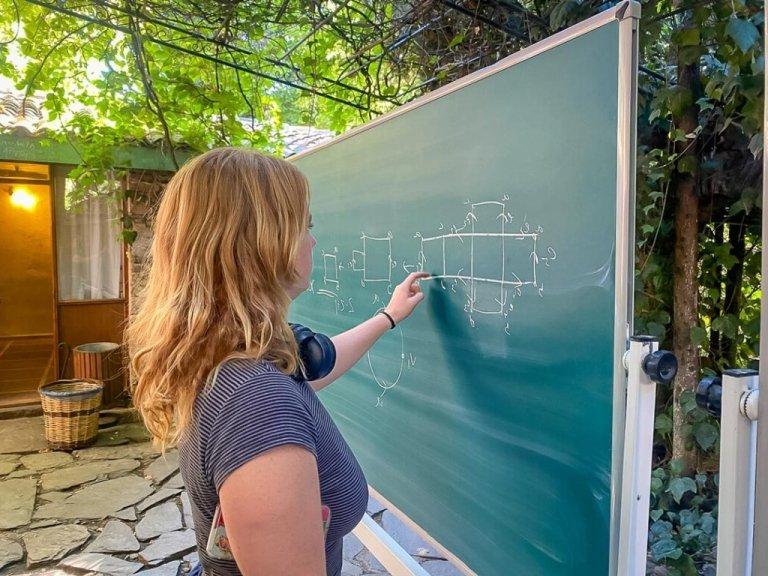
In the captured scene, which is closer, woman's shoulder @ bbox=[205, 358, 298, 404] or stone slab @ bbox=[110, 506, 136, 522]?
woman's shoulder @ bbox=[205, 358, 298, 404]

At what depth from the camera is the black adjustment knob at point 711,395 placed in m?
0.79

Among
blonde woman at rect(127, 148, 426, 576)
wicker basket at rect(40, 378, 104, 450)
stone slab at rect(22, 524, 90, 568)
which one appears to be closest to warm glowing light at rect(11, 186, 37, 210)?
wicker basket at rect(40, 378, 104, 450)

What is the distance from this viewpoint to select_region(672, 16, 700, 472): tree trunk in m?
2.00

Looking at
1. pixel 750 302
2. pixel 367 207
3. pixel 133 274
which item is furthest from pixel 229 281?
pixel 133 274

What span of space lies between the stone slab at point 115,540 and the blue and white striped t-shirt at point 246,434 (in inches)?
97.0

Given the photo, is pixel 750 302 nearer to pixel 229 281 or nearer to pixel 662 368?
pixel 662 368

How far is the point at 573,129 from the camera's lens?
1.02 metres

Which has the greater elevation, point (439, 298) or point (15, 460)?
point (439, 298)

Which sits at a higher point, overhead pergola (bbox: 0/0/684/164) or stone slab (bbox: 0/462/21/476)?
overhead pergola (bbox: 0/0/684/164)

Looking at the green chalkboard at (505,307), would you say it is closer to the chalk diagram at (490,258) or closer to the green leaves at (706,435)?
the chalk diagram at (490,258)

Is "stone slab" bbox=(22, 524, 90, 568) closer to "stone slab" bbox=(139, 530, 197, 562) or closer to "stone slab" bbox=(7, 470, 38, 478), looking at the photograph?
"stone slab" bbox=(139, 530, 197, 562)

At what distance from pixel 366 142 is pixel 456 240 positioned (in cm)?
62

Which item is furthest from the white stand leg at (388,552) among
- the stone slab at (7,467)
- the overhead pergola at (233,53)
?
the stone slab at (7,467)

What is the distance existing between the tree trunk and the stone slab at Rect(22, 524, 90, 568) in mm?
3099
